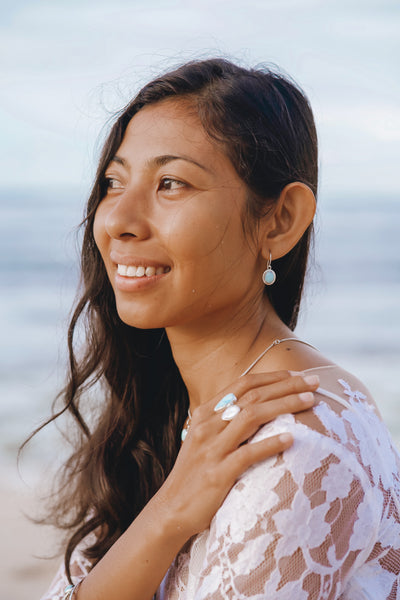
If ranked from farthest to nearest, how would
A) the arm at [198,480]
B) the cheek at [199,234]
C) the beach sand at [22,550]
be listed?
the beach sand at [22,550] → the cheek at [199,234] → the arm at [198,480]

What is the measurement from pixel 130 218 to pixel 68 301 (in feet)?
30.5

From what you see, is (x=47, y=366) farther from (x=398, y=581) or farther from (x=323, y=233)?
(x=323, y=233)

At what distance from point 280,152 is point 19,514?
400 centimetres

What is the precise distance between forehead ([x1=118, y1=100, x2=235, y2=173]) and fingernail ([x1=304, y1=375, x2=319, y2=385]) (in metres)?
0.64

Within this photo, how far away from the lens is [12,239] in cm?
1833

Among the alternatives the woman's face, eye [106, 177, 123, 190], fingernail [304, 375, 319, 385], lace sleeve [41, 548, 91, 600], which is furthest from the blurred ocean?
lace sleeve [41, 548, 91, 600]

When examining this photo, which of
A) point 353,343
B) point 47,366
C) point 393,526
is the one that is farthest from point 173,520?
point 353,343

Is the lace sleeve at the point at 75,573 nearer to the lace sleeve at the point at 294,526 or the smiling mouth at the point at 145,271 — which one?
the lace sleeve at the point at 294,526

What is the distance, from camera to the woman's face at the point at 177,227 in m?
2.44

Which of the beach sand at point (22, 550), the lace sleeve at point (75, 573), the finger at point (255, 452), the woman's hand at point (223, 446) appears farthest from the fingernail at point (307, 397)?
the beach sand at point (22, 550)

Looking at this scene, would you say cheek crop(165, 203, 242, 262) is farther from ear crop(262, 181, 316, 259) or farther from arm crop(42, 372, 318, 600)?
arm crop(42, 372, 318, 600)

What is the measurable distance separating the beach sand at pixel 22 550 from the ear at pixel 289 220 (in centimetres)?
285

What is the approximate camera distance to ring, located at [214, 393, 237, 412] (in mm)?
2279

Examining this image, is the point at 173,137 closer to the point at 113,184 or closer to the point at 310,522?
the point at 113,184
